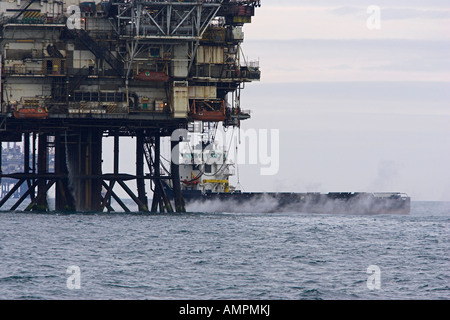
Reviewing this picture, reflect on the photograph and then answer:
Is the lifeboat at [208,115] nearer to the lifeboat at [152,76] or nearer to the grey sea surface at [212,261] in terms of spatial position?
the lifeboat at [152,76]

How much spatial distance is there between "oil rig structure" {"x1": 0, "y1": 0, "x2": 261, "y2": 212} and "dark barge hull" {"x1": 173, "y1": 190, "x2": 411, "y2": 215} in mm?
21858

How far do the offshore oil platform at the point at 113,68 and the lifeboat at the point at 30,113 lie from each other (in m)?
0.08

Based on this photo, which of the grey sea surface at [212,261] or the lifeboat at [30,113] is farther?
the lifeboat at [30,113]

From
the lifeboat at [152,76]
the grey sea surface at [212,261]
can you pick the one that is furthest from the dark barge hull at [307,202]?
the grey sea surface at [212,261]

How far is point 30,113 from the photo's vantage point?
71938 mm

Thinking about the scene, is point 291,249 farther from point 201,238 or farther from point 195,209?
point 195,209

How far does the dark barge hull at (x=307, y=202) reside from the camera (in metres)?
98.9

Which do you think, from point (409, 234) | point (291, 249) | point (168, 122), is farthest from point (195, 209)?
point (291, 249)

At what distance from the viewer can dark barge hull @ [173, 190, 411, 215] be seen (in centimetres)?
9888

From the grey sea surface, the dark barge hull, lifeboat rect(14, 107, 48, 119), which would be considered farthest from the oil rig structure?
the dark barge hull

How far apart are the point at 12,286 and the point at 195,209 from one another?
63.9 metres

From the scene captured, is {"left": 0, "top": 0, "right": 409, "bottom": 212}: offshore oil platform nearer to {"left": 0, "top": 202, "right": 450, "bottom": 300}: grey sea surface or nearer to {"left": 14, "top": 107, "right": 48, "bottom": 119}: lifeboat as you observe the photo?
{"left": 14, "top": 107, "right": 48, "bottom": 119}: lifeboat

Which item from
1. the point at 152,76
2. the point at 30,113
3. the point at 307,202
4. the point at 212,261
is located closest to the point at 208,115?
the point at 152,76
